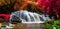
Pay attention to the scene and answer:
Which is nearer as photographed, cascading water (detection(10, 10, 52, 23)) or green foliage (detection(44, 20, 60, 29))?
green foliage (detection(44, 20, 60, 29))

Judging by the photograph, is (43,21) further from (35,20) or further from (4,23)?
(4,23)

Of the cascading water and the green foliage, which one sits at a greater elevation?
the cascading water

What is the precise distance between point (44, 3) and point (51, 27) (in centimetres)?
46

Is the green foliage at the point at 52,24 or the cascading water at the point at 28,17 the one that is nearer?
the green foliage at the point at 52,24

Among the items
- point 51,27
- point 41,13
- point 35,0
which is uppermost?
point 35,0

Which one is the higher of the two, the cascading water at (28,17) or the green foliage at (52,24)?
the cascading water at (28,17)

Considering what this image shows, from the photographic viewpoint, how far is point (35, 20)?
127 inches

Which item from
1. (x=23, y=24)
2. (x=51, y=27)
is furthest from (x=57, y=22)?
(x=23, y=24)

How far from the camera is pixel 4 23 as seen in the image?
3.17 m

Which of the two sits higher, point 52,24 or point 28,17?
point 28,17

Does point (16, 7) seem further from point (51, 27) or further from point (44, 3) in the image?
point (51, 27)

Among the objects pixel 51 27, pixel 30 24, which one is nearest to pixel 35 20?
→ pixel 30 24

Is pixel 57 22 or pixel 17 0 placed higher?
pixel 17 0

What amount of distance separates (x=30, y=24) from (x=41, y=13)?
28cm
